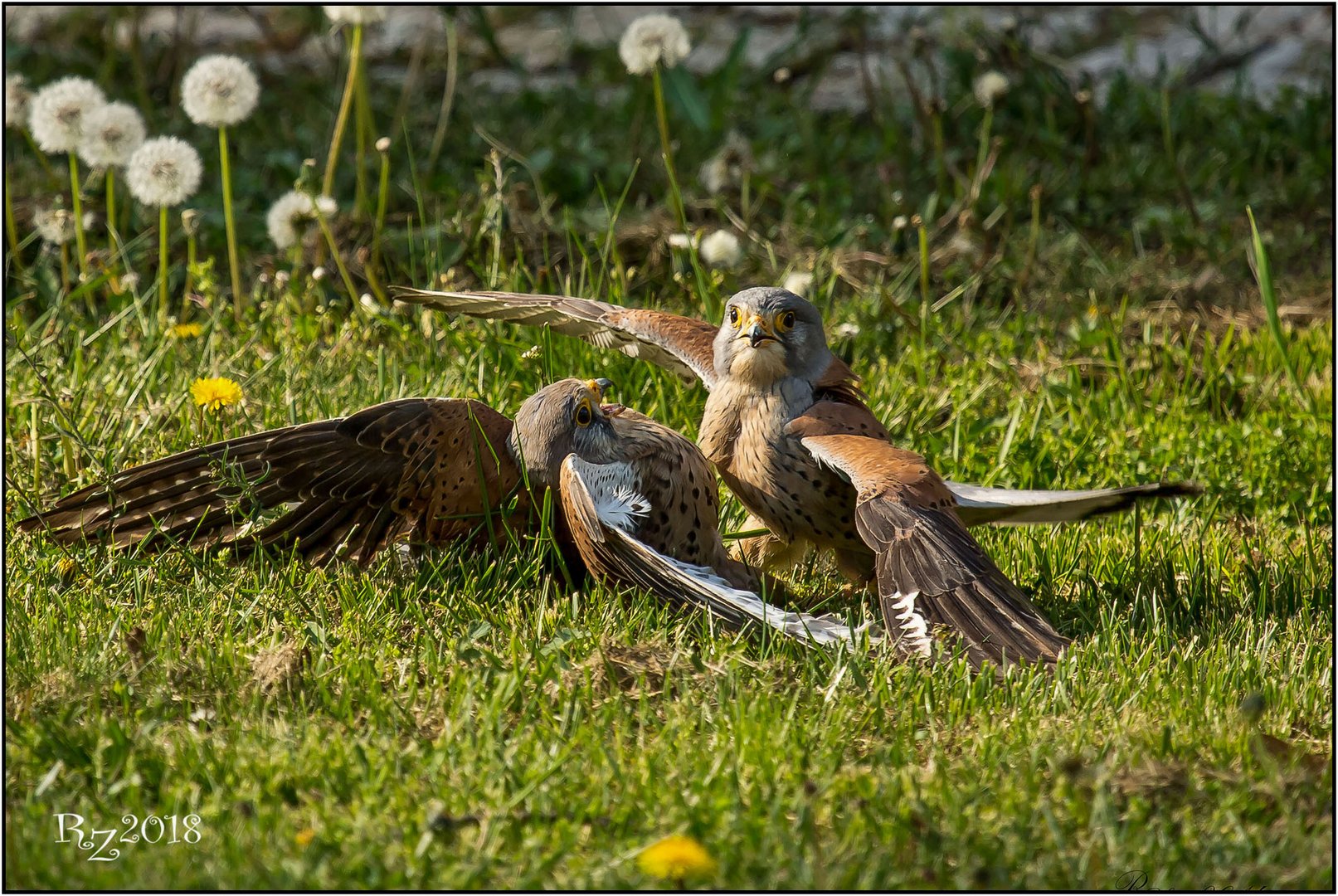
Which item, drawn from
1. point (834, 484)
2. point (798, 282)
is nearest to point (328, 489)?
point (834, 484)

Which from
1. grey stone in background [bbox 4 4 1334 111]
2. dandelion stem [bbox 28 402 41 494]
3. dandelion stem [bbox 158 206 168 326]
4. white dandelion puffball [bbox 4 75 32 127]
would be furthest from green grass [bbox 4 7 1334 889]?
grey stone in background [bbox 4 4 1334 111]

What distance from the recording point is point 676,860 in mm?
2389

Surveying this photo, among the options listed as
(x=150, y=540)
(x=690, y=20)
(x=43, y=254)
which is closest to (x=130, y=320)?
(x=43, y=254)

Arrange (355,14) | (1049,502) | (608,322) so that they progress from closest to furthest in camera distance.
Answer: (1049,502), (608,322), (355,14)

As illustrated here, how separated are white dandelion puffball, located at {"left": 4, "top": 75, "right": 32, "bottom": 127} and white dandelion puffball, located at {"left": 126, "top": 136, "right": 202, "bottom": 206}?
2.40ft

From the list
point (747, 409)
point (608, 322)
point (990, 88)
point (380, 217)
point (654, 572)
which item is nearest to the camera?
point (654, 572)

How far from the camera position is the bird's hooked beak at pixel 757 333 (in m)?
3.83

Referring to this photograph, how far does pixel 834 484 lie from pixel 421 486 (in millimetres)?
1125

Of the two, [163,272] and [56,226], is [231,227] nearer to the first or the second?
[163,272]

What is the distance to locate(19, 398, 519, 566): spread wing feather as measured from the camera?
363 cm

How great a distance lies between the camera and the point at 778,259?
622 centimetres

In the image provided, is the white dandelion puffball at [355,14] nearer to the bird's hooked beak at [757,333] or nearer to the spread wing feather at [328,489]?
the spread wing feather at [328,489]

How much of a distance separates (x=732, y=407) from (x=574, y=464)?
2.02 feet

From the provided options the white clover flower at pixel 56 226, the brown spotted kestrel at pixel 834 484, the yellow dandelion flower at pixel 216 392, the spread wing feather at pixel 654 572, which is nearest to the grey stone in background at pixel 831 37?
the white clover flower at pixel 56 226
